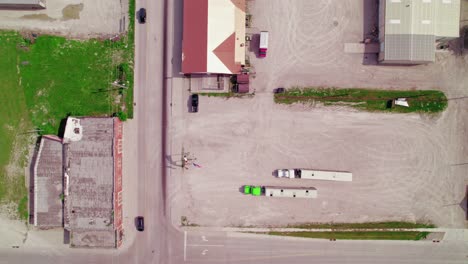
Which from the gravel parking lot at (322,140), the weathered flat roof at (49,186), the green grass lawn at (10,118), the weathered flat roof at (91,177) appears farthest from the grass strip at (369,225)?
the green grass lawn at (10,118)

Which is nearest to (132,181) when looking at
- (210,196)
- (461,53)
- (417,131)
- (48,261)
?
(210,196)

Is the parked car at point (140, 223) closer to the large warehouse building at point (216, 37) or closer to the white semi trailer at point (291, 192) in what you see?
the white semi trailer at point (291, 192)

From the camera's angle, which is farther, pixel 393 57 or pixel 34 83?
pixel 34 83

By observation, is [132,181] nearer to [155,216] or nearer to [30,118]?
[155,216]

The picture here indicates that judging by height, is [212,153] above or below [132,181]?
above

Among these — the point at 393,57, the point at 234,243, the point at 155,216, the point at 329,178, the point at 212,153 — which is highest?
the point at 393,57

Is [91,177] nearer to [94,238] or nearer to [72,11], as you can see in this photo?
[94,238]
